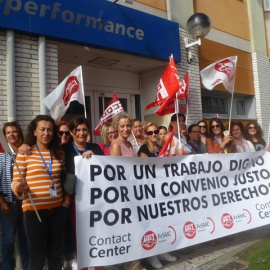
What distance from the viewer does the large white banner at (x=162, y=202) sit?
312cm

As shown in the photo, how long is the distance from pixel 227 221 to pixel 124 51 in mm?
3569

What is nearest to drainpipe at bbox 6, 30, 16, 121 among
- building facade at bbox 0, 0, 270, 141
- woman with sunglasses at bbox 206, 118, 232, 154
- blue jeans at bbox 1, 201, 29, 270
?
building facade at bbox 0, 0, 270, 141

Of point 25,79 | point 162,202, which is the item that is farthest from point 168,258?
point 25,79

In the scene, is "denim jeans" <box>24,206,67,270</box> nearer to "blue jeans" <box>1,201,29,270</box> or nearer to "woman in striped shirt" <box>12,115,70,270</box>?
"woman in striped shirt" <box>12,115,70,270</box>

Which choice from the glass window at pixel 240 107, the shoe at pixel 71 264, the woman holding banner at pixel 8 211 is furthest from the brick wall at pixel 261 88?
the woman holding banner at pixel 8 211

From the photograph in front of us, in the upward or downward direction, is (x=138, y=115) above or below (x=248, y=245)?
above

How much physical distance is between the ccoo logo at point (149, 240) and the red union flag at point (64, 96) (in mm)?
1931

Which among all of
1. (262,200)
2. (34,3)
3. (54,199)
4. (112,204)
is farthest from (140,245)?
(34,3)

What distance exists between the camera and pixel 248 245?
425 centimetres

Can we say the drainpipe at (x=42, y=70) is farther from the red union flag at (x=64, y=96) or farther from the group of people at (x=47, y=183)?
the group of people at (x=47, y=183)

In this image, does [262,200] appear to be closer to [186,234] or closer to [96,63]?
[186,234]

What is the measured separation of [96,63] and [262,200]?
4199 mm

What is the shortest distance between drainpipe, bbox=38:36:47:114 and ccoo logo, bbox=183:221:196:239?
2.75 meters

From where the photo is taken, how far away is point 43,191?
2.75m
